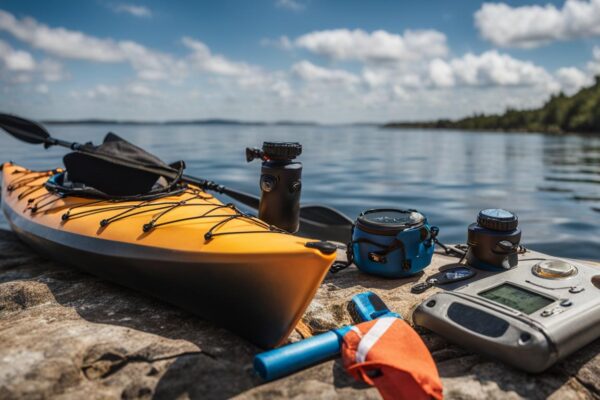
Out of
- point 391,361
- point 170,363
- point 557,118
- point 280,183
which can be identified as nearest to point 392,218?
point 280,183

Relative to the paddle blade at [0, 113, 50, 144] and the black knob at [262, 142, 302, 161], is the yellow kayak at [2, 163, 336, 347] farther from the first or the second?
the paddle blade at [0, 113, 50, 144]

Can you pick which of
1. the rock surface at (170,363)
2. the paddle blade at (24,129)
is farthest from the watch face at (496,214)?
the paddle blade at (24,129)

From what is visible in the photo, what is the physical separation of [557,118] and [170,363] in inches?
3411

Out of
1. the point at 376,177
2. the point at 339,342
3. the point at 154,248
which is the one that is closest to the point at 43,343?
the point at 154,248

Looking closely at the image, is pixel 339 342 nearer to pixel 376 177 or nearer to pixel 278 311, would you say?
pixel 278 311

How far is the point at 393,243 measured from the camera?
10.9 feet

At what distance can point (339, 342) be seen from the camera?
91.3 inches

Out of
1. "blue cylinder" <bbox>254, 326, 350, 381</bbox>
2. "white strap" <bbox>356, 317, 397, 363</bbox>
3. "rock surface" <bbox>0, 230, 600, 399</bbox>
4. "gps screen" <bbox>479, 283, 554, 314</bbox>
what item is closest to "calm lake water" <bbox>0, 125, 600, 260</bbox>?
"gps screen" <bbox>479, 283, 554, 314</bbox>

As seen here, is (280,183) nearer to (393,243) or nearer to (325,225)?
(393,243)

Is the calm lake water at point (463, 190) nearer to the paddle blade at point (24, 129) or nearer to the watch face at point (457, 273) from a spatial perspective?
the paddle blade at point (24, 129)

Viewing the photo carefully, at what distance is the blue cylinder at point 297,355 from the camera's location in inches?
83.4

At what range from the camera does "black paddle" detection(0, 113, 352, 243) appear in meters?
4.52

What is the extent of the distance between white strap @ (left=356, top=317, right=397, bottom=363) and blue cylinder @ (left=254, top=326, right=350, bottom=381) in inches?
5.8

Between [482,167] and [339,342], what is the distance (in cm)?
1788
